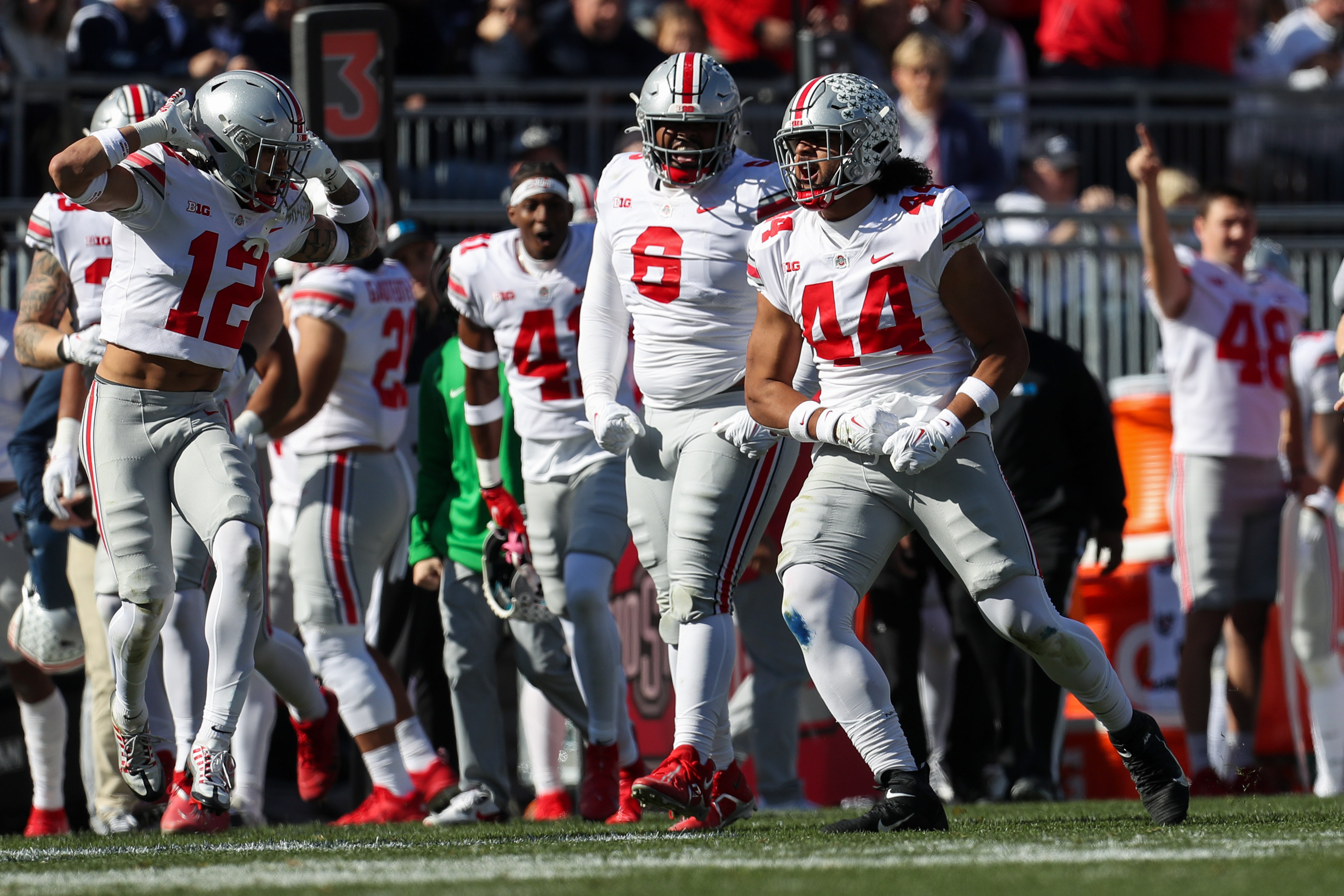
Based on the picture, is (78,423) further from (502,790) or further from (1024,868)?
(1024,868)

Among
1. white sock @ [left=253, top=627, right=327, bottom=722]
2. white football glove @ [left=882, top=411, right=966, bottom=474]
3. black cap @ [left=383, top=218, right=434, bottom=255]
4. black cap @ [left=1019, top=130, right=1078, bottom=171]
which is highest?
black cap @ [left=1019, top=130, right=1078, bottom=171]

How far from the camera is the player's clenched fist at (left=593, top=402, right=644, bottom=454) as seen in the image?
5.62 m

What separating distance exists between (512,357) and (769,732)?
1622 mm

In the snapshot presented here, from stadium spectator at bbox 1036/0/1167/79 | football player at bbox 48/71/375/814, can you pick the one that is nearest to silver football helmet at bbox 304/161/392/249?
football player at bbox 48/71/375/814

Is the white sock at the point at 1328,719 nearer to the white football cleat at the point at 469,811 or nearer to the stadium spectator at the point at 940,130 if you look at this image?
the white football cleat at the point at 469,811

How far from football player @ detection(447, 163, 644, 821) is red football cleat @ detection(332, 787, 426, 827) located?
60 cm

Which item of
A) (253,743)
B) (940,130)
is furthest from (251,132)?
(940,130)

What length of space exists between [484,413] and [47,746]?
1.97 m

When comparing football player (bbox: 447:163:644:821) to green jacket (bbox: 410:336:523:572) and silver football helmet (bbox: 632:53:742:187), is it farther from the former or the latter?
silver football helmet (bbox: 632:53:742:187)

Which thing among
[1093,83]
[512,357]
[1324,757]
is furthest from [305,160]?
[1093,83]

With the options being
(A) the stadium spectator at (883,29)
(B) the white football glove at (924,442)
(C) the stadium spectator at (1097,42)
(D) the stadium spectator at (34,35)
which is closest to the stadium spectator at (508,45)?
(A) the stadium spectator at (883,29)

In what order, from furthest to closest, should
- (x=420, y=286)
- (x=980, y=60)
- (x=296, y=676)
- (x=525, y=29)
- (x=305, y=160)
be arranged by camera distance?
(x=980, y=60) → (x=525, y=29) → (x=420, y=286) → (x=296, y=676) → (x=305, y=160)

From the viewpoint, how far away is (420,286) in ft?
27.0

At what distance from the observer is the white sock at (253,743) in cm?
699
